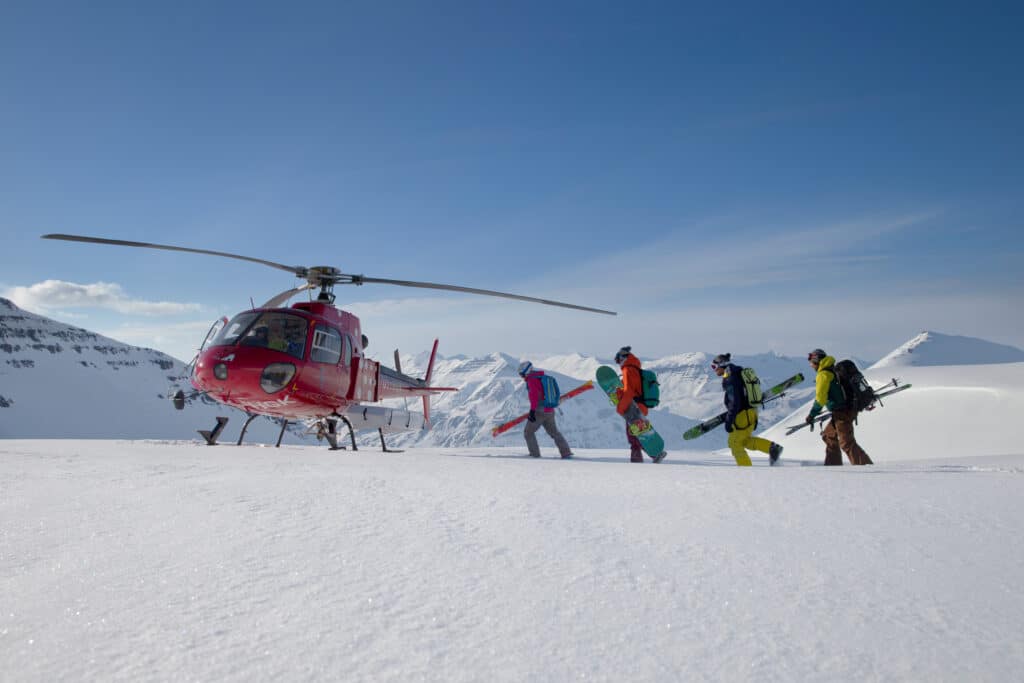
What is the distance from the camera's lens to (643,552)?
261 cm

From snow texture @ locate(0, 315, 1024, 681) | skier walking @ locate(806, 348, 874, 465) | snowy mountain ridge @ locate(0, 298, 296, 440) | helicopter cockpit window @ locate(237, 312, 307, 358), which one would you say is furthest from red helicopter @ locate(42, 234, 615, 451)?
snowy mountain ridge @ locate(0, 298, 296, 440)

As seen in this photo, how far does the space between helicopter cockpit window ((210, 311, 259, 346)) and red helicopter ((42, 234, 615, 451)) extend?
0.06 feet

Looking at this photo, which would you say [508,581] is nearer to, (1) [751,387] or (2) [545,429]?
(1) [751,387]

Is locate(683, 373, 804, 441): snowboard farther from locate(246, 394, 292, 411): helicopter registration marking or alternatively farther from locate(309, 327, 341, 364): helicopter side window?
locate(246, 394, 292, 411): helicopter registration marking

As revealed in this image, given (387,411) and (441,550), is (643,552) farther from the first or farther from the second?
(387,411)

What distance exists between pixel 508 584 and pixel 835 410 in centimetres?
847

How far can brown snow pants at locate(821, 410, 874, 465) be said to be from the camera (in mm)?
8664

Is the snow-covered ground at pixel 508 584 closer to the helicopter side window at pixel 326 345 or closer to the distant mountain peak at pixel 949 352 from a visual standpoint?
the helicopter side window at pixel 326 345

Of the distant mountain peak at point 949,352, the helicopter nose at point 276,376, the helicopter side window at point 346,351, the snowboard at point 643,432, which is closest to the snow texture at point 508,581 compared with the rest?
the snowboard at point 643,432

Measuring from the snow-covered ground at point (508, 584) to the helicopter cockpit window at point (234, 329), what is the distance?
19.6 ft

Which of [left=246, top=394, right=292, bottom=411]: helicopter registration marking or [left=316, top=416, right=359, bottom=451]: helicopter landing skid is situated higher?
[left=246, top=394, right=292, bottom=411]: helicopter registration marking

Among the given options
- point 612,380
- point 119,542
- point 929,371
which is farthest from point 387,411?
point 929,371

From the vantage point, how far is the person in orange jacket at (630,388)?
9164mm

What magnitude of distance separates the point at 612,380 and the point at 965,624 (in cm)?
795
